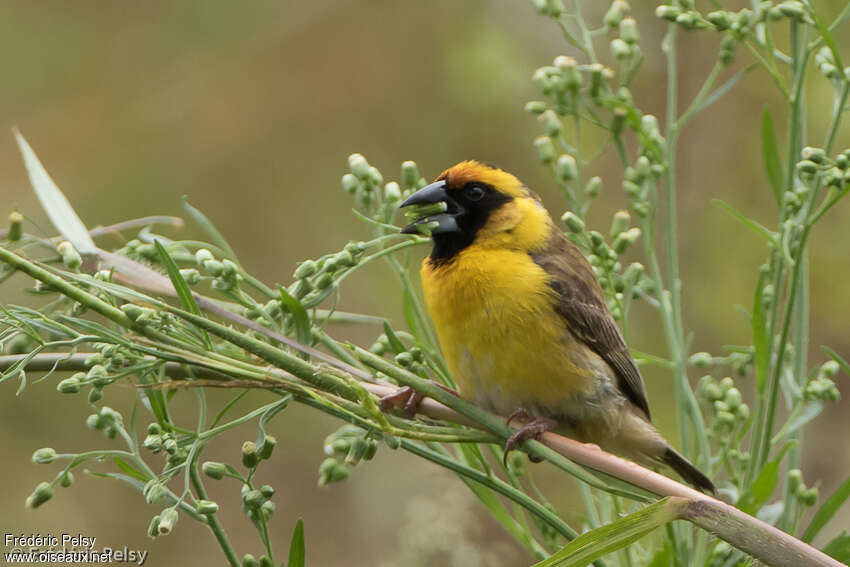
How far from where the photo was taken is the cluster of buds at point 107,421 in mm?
1760

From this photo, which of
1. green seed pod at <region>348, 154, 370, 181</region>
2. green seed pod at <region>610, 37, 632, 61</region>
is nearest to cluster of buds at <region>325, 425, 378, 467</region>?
green seed pod at <region>348, 154, 370, 181</region>

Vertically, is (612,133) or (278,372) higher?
(612,133)

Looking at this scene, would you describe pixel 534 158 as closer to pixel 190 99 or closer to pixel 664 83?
pixel 664 83

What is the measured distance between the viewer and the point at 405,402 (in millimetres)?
1968

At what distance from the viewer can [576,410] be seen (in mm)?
2873

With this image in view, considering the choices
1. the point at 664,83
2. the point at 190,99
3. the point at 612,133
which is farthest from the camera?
the point at 190,99

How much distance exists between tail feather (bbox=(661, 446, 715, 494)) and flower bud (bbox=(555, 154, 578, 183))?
65cm

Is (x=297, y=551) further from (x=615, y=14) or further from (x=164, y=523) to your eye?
(x=615, y=14)

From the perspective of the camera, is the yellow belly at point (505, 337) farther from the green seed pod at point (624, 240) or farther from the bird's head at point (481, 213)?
the green seed pod at point (624, 240)

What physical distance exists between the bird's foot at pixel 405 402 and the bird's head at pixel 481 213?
96cm

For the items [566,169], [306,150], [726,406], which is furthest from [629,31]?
[306,150]

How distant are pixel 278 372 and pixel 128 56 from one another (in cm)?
379

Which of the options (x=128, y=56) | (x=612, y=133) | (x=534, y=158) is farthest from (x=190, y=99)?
(x=612, y=133)

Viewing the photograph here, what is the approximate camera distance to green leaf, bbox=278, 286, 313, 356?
1.70 m
